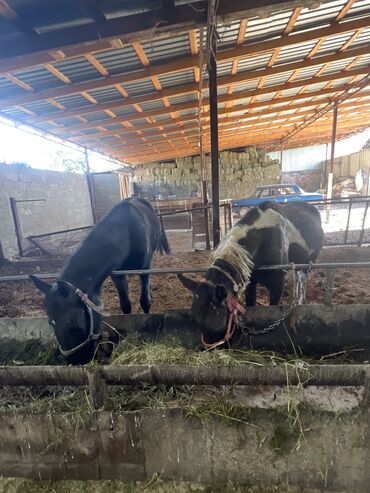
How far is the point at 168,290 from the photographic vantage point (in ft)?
15.4

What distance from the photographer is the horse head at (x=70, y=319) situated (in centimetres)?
203

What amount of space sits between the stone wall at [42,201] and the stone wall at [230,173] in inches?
362

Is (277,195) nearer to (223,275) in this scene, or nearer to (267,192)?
(267,192)

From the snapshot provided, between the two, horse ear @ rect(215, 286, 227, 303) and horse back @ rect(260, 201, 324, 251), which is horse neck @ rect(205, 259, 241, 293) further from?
horse back @ rect(260, 201, 324, 251)

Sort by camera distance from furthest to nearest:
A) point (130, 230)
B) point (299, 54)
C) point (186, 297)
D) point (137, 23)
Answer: point (299, 54) → point (186, 297) → point (130, 230) → point (137, 23)

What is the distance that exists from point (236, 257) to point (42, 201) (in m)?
7.66

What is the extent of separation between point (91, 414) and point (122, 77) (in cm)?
530

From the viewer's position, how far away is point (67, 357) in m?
2.13

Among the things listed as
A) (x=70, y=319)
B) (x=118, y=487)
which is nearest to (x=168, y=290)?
(x=70, y=319)

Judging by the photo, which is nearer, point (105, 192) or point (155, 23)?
point (155, 23)

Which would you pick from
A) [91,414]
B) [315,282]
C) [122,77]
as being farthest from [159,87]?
[91,414]

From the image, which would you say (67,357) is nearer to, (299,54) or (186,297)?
(186,297)

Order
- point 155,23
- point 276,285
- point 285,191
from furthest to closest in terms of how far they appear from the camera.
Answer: point 285,191 → point 276,285 → point 155,23

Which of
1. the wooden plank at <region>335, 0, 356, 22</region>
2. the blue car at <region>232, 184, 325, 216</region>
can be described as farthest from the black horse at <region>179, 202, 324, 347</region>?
the blue car at <region>232, 184, 325, 216</region>
